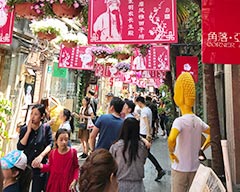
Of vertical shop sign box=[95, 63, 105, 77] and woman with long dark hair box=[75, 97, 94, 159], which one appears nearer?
woman with long dark hair box=[75, 97, 94, 159]

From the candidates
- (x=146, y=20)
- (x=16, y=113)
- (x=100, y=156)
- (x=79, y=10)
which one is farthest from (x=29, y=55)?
(x=100, y=156)

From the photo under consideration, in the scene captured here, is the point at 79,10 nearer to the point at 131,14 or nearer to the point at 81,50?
the point at 131,14

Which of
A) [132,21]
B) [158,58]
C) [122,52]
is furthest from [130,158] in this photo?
[122,52]

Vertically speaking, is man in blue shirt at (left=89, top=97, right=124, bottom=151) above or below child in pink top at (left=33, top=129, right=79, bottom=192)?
above

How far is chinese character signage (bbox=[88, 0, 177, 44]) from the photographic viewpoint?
3.78 metres

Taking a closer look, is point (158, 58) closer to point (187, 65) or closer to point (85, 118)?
point (187, 65)

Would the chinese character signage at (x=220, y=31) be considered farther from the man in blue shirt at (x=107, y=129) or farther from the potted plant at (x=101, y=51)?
the potted plant at (x=101, y=51)

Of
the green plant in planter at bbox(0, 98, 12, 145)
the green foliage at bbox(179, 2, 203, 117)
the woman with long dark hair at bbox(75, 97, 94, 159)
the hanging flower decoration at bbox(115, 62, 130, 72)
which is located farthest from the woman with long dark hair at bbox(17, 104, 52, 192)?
the hanging flower decoration at bbox(115, 62, 130, 72)

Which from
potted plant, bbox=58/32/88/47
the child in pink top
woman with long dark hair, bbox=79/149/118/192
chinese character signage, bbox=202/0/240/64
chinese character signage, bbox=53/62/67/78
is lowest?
the child in pink top

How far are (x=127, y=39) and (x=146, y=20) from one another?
1.38 feet

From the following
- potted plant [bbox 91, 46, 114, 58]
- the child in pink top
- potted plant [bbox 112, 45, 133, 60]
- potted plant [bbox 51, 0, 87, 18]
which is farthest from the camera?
potted plant [bbox 112, 45, 133, 60]

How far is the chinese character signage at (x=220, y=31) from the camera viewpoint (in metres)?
3.11

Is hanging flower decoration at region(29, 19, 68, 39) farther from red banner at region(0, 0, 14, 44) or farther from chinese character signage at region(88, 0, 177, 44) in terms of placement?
chinese character signage at region(88, 0, 177, 44)

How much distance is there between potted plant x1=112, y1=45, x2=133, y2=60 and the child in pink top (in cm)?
435
